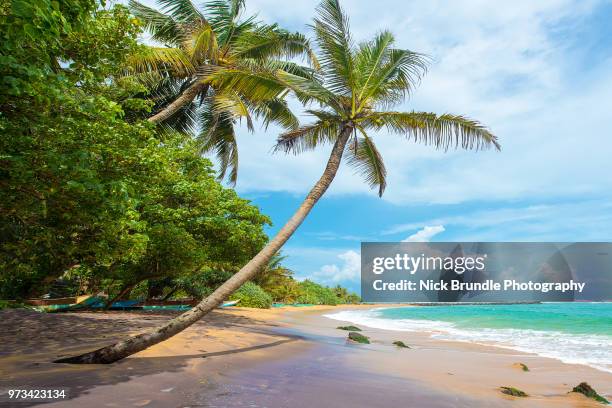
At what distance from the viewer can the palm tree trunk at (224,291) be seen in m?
6.82

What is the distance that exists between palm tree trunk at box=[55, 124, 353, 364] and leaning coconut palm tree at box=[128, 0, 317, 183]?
3352mm

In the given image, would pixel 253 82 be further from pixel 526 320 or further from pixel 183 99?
pixel 526 320

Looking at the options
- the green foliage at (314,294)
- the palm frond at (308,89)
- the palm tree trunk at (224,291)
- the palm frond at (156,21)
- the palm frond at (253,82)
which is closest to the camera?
the palm tree trunk at (224,291)

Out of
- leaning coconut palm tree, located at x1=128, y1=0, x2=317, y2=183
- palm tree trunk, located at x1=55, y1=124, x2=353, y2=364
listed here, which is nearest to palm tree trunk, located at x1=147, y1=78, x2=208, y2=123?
leaning coconut palm tree, located at x1=128, y1=0, x2=317, y2=183

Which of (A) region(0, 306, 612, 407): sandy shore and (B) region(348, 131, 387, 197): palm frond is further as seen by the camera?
(B) region(348, 131, 387, 197): palm frond

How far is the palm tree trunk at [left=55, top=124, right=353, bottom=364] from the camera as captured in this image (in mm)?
6816

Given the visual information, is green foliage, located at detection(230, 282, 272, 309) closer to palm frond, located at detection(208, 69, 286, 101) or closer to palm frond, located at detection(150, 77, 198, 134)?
palm frond, located at detection(150, 77, 198, 134)

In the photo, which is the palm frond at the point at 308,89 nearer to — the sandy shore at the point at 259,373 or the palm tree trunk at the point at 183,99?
the palm tree trunk at the point at 183,99

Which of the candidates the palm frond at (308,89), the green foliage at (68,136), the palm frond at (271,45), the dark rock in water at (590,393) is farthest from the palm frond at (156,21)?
the dark rock in water at (590,393)

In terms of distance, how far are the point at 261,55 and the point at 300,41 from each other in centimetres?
147

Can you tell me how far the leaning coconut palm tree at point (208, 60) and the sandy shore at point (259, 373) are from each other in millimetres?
6371

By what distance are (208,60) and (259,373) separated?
433 inches

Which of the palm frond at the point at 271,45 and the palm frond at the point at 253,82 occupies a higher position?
the palm frond at the point at 271,45

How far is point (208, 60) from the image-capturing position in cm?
1459
